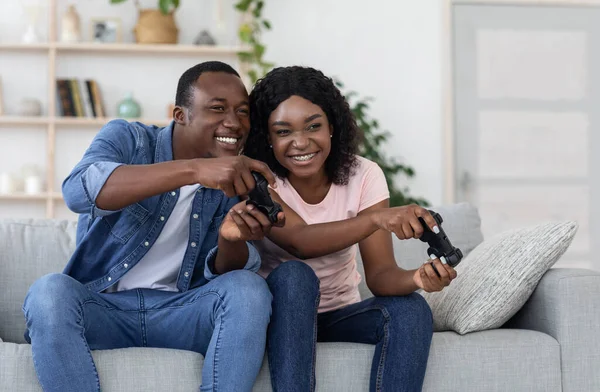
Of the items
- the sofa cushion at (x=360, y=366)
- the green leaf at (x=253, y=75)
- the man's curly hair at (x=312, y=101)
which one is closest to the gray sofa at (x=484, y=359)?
the sofa cushion at (x=360, y=366)

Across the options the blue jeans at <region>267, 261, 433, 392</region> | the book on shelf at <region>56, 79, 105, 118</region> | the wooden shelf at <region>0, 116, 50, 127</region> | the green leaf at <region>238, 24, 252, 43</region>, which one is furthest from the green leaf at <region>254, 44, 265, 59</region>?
the blue jeans at <region>267, 261, 433, 392</region>

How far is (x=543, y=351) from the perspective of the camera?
6.48 ft

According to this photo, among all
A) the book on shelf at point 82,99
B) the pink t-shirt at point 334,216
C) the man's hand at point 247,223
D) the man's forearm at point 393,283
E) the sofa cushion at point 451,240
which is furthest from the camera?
the book on shelf at point 82,99

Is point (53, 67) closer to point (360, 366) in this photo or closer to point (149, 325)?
point (149, 325)

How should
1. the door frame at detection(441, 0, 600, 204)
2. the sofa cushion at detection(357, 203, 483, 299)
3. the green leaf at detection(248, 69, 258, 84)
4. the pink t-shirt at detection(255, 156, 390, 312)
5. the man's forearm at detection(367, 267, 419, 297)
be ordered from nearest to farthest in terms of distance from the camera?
the man's forearm at detection(367, 267, 419, 297), the pink t-shirt at detection(255, 156, 390, 312), the sofa cushion at detection(357, 203, 483, 299), the green leaf at detection(248, 69, 258, 84), the door frame at detection(441, 0, 600, 204)

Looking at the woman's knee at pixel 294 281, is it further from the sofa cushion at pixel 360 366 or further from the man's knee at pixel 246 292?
the sofa cushion at pixel 360 366

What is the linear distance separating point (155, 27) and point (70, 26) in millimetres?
473

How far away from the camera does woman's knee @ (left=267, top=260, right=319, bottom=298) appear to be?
179 cm

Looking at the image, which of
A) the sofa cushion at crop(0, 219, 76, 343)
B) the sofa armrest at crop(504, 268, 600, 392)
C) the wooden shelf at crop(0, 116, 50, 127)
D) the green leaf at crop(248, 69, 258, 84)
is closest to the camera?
the sofa armrest at crop(504, 268, 600, 392)

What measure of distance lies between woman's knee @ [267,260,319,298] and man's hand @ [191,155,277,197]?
235 mm

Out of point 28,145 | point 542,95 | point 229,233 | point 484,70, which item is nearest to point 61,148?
point 28,145

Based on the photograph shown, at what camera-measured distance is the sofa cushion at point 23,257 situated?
2287 millimetres

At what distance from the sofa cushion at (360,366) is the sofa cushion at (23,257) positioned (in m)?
0.50

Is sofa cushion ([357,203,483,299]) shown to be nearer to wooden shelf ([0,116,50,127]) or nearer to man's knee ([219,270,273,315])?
man's knee ([219,270,273,315])
